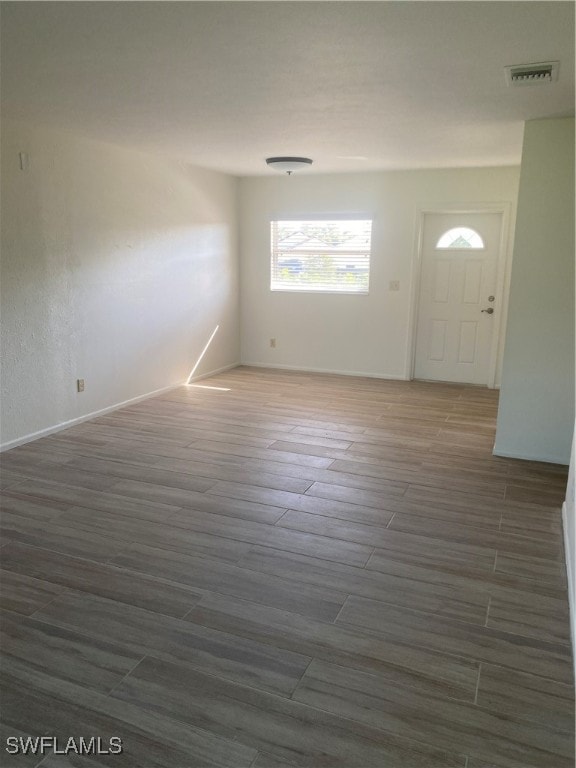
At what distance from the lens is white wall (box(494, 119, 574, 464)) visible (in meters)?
3.79

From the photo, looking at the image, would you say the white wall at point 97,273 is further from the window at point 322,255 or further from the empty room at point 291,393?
the window at point 322,255

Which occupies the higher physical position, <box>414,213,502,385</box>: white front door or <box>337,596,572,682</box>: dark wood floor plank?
<box>414,213,502,385</box>: white front door

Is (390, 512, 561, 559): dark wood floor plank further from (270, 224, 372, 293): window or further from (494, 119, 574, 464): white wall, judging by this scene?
(270, 224, 372, 293): window

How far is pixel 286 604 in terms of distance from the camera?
2406 millimetres

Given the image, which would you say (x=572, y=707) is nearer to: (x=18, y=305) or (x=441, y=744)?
(x=441, y=744)

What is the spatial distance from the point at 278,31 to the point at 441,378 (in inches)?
198

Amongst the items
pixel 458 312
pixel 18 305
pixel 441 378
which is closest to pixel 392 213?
pixel 458 312

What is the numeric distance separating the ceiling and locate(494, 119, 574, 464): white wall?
0.32 metres

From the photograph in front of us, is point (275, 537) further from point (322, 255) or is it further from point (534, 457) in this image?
point (322, 255)

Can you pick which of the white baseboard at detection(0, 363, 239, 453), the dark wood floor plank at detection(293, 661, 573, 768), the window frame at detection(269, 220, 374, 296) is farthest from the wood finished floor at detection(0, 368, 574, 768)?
the window frame at detection(269, 220, 374, 296)

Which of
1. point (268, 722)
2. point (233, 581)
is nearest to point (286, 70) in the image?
point (233, 581)

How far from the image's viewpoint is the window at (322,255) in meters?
6.78

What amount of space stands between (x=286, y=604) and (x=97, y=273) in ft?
11.7

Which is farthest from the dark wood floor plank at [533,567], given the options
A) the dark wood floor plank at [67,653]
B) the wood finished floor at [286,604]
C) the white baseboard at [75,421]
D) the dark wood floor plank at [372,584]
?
the white baseboard at [75,421]
